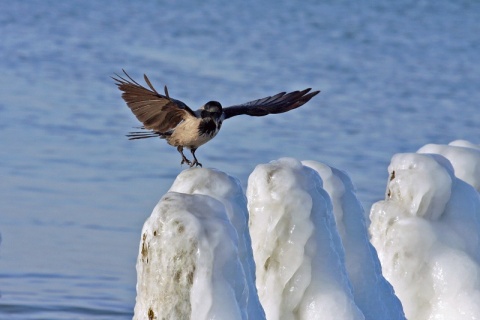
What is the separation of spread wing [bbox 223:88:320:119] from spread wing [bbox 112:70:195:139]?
0.25 meters

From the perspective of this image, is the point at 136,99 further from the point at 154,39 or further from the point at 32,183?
the point at 154,39

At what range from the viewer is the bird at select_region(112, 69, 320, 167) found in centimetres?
634

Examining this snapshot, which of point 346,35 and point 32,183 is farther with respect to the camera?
point 346,35

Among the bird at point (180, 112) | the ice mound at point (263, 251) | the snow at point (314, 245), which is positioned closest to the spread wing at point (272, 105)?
the bird at point (180, 112)

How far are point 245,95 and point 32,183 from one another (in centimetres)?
770

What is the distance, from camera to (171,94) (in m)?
22.3

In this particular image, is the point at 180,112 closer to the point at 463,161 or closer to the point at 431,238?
the point at 431,238

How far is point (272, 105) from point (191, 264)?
7.81 ft

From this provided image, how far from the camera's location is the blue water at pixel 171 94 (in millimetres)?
12734

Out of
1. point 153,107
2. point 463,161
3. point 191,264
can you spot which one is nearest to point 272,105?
point 153,107

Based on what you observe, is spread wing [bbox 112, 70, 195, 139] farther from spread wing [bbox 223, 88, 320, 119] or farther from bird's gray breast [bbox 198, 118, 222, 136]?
spread wing [bbox 223, 88, 320, 119]

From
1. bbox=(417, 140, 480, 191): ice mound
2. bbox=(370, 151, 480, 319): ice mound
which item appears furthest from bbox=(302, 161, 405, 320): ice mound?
bbox=(417, 140, 480, 191): ice mound

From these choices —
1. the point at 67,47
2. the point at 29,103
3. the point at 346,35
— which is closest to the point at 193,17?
the point at 346,35

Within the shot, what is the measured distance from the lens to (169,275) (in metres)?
4.63
